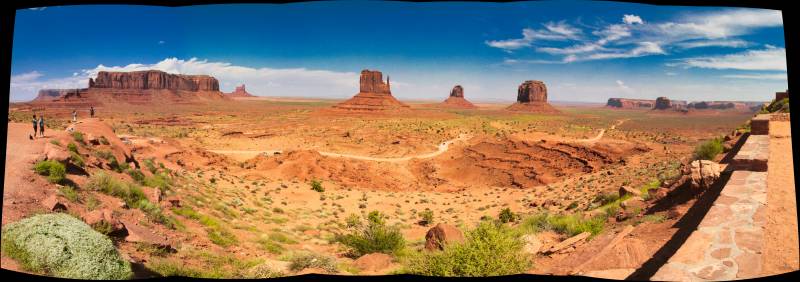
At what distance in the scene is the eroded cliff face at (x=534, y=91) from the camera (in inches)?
4107

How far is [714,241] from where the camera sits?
12.7 ft

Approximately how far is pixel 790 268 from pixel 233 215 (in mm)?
9598

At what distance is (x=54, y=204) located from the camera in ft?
17.1

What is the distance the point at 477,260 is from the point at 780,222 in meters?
3.37

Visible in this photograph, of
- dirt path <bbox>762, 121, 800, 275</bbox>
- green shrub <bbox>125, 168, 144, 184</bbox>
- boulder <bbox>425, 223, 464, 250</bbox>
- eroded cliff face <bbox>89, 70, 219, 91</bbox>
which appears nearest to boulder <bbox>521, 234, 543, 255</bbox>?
boulder <bbox>425, 223, 464, 250</bbox>

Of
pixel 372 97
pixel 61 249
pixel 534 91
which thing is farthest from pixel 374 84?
pixel 61 249

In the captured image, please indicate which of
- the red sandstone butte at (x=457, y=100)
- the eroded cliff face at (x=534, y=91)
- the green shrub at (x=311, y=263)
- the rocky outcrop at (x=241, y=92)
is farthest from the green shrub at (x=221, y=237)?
the rocky outcrop at (x=241, y=92)

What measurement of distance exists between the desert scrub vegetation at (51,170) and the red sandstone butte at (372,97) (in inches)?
2937

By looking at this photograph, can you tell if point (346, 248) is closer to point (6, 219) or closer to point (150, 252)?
point (150, 252)

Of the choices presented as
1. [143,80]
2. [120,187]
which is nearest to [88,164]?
[120,187]

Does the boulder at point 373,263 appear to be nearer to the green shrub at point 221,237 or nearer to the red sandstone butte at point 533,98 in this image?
the green shrub at point 221,237

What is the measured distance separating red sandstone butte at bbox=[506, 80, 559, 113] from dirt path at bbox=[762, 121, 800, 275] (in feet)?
325

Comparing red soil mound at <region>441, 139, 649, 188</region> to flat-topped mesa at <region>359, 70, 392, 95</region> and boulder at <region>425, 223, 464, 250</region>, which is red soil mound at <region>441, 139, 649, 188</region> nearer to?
boulder at <region>425, 223, 464, 250</region>

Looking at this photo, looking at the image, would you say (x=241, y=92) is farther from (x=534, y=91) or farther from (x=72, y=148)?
(x=72, y=148)
